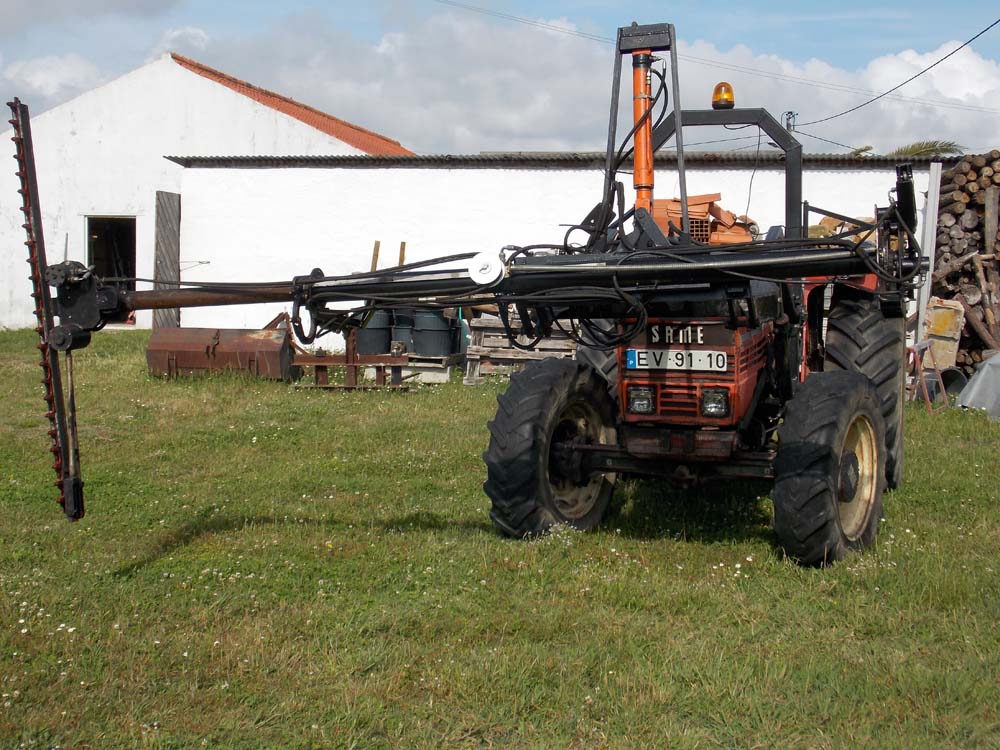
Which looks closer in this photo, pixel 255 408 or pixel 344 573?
pixel 344 573

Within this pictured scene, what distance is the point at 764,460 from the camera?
5918 mm

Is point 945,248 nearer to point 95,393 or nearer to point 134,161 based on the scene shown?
point 95,393

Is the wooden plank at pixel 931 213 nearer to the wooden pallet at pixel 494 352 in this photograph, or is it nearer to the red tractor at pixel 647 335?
the wooden pallet at pixel 494 352

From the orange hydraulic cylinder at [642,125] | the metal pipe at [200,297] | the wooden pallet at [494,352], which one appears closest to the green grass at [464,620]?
the metal pipe at [200,297]

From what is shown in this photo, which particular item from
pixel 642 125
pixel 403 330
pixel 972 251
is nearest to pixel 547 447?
pixel 642 125

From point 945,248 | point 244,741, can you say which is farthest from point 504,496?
point 945,248

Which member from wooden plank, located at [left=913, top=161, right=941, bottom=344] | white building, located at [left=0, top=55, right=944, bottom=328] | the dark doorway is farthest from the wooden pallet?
the dark doorway

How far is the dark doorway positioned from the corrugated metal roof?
6506 millimetres

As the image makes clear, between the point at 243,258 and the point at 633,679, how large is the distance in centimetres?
1502

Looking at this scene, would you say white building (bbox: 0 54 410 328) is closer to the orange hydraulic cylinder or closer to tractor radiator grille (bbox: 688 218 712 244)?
tractor radiator grille (bbox: 688 218 712 244)

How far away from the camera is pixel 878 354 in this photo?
748 cm

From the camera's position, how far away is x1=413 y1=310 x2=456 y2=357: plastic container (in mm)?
14023

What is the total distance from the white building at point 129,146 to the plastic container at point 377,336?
8.08 m

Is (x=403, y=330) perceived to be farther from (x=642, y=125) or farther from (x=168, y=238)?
(x=642, y=125)
